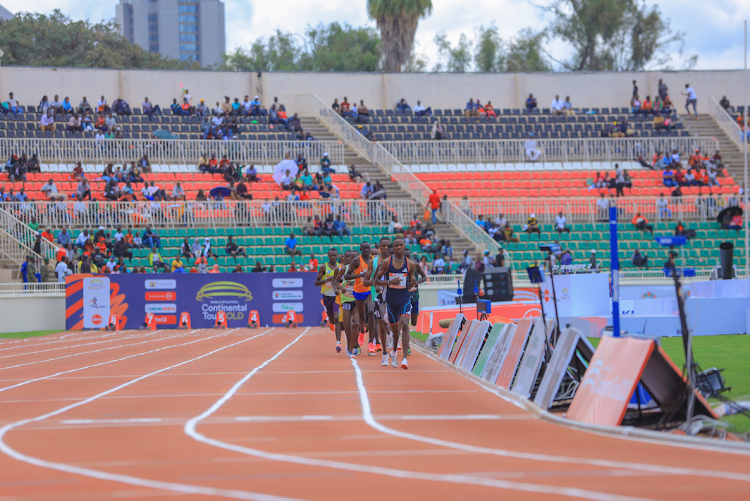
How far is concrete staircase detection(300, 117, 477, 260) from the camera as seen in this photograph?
35.4 metres

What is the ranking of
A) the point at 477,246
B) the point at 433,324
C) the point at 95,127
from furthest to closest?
the point at 95,127 → the point at 477,246 → the point at 433,324

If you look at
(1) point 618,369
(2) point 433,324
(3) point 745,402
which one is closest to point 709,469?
(1) point 618,369

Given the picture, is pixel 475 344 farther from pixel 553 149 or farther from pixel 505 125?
pixel 505 125

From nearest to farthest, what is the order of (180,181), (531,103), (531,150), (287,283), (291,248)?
(287,283) < (291,248) < (180,181) < (531,150) < (531,103)

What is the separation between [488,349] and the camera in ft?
40.8

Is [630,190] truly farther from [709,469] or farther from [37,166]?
[709,469]

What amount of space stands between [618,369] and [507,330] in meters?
3.53

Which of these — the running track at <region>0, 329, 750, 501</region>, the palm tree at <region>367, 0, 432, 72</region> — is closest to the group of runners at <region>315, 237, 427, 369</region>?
the running track at <region>0, 329, 750, 501</region>

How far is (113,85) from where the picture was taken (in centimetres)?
4678

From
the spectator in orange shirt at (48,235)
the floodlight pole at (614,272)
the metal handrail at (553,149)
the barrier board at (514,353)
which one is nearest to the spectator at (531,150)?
the metal handrail at (553,149)

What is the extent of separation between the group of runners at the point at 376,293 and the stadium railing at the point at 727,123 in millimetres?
33152

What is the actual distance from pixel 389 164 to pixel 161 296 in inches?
595

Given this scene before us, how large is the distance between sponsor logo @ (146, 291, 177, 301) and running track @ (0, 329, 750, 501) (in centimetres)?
1649

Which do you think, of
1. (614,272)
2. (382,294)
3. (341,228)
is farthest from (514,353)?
(341,228)
